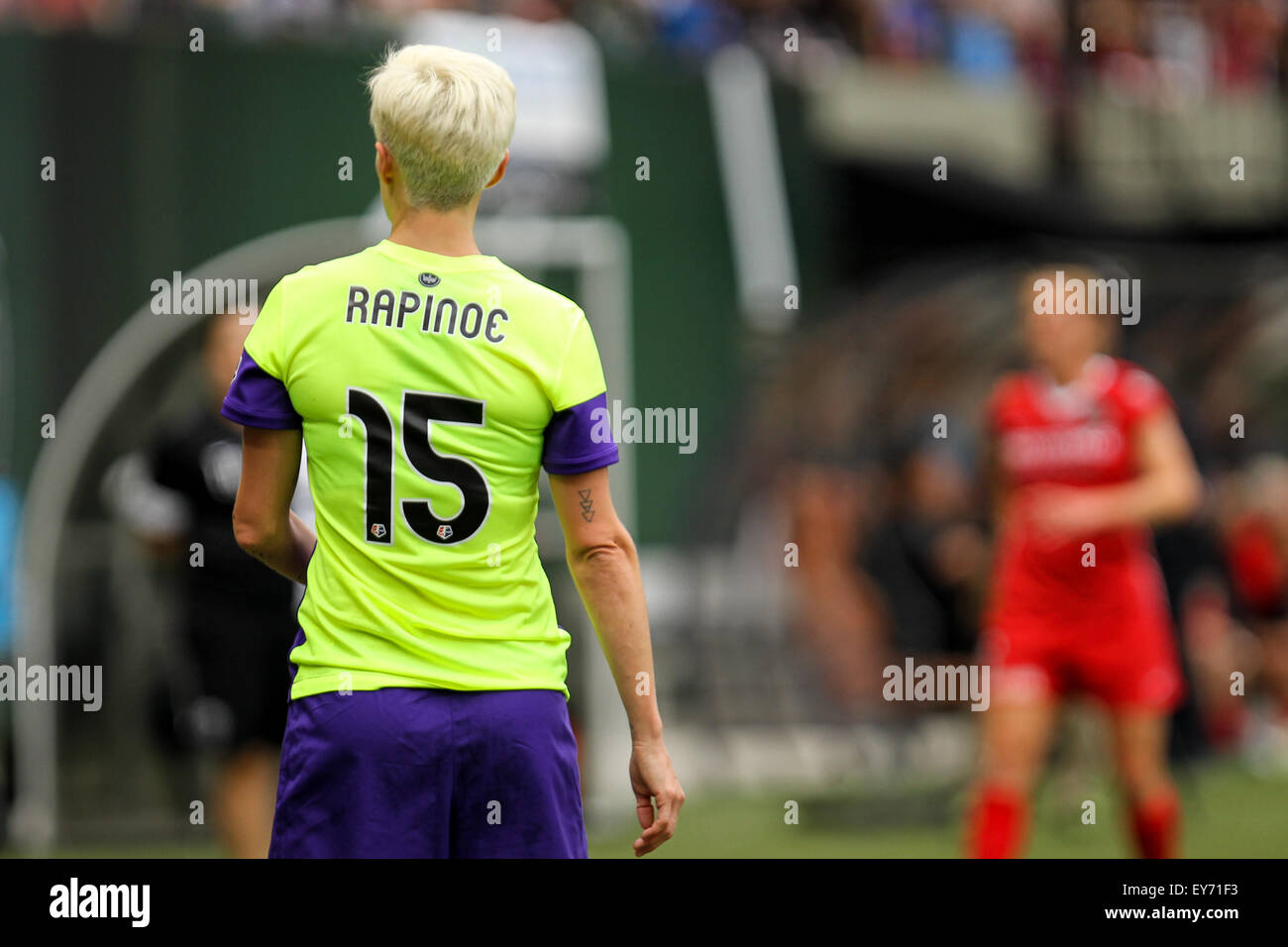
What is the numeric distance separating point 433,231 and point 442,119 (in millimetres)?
215

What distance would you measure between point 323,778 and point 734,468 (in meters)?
10.3

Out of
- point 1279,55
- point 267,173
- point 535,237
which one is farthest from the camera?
point 1279,55

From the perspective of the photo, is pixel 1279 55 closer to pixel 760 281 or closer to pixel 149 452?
pixel 760 281

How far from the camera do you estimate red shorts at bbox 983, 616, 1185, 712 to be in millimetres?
6719

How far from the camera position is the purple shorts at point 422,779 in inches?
122

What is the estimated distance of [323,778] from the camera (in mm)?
3107

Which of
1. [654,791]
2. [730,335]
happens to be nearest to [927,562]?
[730,335]

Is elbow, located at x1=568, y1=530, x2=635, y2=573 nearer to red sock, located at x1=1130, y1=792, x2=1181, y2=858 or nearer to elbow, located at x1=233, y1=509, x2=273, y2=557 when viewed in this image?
elbow, located at x1=233, y1=509, x2=273, y2=557

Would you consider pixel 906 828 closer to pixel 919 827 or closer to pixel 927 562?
pixel 919 827

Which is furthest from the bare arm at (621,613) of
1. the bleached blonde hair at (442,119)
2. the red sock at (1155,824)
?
the red sock at (1155,824)

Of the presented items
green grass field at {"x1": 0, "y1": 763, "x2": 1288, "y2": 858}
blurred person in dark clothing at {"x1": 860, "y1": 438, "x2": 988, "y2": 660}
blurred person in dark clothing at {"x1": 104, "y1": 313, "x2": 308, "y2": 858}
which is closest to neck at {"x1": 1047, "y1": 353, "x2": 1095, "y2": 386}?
green grass field at {"x1": 0, "y1": 763, "x2": 1288, "y2": 858}

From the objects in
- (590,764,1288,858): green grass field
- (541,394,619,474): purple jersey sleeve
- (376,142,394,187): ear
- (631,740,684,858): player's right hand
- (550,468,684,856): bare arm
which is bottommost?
(590,764,1288,858): green grass field

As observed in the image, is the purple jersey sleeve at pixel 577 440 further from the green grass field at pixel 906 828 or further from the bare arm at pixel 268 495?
the green grass field at pixel 906 828

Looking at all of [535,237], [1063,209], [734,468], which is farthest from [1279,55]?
[535,237]
